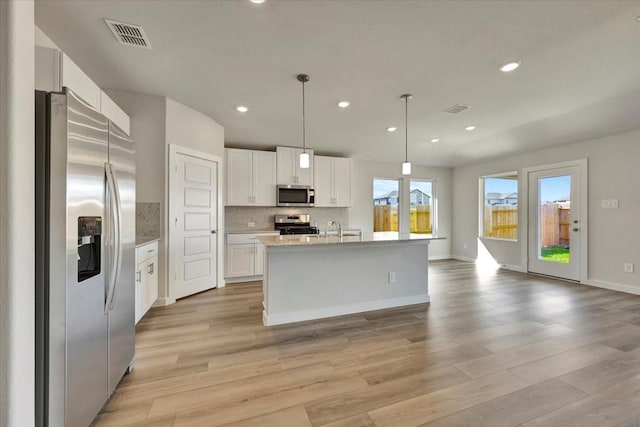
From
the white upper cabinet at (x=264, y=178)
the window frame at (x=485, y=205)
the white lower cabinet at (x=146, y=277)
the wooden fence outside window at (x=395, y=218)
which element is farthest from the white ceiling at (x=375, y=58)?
the wooden fence outside window at (x=395, y=218)

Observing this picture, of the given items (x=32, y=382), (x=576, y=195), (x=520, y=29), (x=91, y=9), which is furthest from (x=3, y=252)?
(x=576, y=195)

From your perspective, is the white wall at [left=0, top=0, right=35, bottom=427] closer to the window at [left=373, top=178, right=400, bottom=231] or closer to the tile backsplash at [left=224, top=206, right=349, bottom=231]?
the tile backsplash at [left=224, top=206, right=349, bottom=231]

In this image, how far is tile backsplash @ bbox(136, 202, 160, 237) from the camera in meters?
3.42

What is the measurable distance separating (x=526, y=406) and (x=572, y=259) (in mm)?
4413

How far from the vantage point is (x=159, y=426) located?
4.92ft

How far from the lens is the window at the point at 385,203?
A: 21.4ft

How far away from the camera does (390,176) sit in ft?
21.5

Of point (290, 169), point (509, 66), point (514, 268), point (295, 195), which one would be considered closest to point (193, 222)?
point (295, 195)

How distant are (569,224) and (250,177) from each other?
5.75 metres

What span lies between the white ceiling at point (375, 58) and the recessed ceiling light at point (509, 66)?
0.07 m

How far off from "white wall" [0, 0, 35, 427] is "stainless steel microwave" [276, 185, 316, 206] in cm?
412

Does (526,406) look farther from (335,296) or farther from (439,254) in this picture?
(439,254)

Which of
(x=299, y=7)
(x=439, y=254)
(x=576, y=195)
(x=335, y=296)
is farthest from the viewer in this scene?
(x=439, y=254)

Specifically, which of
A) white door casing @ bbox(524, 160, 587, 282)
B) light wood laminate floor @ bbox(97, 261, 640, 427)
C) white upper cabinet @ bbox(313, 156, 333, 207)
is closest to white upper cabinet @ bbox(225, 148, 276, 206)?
white upper cabinet @ bbox(313, 156, 333, 207)
